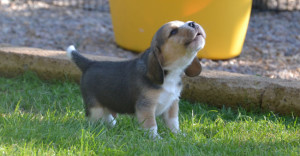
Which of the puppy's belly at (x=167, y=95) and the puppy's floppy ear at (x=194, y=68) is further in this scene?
the puppy's floppy ear at (x=194, y=68)

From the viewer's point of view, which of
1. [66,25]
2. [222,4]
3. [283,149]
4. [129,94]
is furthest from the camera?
[66,25]

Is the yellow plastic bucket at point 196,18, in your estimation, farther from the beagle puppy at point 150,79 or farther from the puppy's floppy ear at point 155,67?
the puppy's floppy ear at point 155,67

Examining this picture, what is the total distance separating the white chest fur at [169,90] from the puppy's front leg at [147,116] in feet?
0.34

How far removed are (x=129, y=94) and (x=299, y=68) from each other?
3321mm

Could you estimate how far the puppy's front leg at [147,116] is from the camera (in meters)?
3.76

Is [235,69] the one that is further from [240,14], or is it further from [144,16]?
[144,16]

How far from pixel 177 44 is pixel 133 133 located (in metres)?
0.80

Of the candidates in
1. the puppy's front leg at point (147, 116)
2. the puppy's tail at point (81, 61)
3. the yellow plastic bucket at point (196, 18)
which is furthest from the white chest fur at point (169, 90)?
the yellow plastic bucket at point (196, 18)

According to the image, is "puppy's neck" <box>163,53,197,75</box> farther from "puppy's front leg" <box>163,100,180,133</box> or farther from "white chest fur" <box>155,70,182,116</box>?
"puppy's front leg" <box>163,100,180,133</box>

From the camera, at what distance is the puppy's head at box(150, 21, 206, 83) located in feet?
11.9

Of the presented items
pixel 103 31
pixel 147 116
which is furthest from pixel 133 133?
pixel 103 31

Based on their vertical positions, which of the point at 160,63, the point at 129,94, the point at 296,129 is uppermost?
the point at 160,63

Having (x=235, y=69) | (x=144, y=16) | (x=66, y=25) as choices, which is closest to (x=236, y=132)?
(x=235, y=69)

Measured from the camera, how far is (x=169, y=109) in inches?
160
